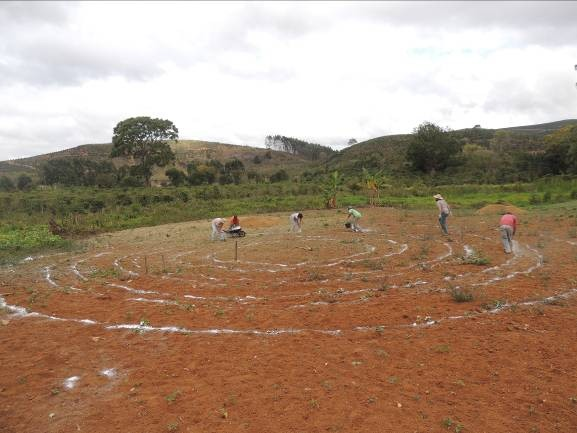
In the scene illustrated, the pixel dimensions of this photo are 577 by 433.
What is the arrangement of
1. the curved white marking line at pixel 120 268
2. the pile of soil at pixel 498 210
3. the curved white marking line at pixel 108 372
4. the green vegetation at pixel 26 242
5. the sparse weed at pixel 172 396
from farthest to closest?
1. the pile of soil at pixel 498 210
2. the green vegetation at pixel 26 242
3. the curved white marking line at pixel 120 268
4. the curved white marking line at pixel 108 372
5. the sparse weed at pixel 172 396

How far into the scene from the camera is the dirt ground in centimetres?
536

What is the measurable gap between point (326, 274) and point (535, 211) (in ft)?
56.9

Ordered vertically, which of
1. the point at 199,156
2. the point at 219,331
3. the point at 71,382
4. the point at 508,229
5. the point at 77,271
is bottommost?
the point at 71,382

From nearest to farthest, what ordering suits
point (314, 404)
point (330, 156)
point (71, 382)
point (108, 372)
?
point (314, 404) < point (71, 382) < point (108, 372) < point (330, 156)

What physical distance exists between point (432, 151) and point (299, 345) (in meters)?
51.9

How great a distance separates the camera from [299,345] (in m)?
7.31

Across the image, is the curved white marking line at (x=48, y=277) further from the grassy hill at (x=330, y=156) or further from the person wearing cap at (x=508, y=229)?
the grassy hill at (x=330, y=156)

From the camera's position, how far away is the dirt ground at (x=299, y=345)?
536 cm

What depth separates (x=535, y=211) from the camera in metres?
24.2

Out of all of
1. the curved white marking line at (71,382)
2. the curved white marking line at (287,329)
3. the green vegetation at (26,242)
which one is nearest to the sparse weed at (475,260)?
the curved white marking line at (287,329)

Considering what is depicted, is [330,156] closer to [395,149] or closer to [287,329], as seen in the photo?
[395,149]

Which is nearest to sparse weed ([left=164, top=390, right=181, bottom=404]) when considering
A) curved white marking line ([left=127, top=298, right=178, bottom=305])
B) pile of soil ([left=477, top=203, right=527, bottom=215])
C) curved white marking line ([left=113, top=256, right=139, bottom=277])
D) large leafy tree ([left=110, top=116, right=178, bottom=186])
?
curved white marking line ([left=127, top=298, right=178, bottom=305])

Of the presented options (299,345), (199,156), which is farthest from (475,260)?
(199,156)

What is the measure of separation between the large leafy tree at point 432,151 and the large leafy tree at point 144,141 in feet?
99.8
